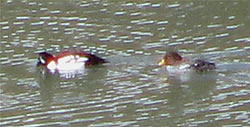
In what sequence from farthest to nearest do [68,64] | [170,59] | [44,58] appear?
[68,64] < [44,58] < [170,59]

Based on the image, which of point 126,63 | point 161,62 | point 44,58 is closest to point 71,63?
point 44,58

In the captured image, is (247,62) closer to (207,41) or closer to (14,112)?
(207,41)

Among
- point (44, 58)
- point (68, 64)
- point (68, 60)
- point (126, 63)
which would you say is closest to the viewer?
point (126, 63)

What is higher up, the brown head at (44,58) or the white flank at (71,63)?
the brown head at (44,58)

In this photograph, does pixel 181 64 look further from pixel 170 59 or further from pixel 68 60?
pixel 68 60

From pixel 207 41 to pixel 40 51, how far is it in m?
2.09

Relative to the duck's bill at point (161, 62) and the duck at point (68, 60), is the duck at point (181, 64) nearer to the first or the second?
the duck's bill at point (161, 62)

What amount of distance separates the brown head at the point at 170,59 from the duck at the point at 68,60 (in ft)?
2.48

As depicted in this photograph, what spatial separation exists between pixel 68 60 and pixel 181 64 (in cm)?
145

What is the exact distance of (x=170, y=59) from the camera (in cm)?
1248

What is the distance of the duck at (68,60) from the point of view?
42.2 feet

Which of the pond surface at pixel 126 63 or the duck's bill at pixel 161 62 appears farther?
the duck's bill at pixel 161 62

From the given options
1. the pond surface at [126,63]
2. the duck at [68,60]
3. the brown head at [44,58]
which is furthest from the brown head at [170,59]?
the brown head at [44,58]

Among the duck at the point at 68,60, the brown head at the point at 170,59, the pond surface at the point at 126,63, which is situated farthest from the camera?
the duck at the point at 68,60
